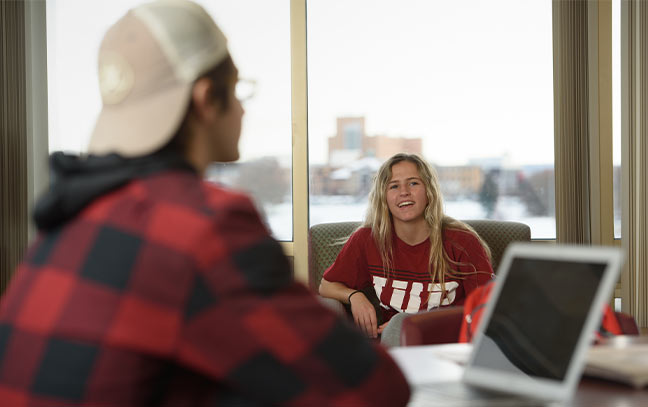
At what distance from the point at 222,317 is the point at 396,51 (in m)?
4.50

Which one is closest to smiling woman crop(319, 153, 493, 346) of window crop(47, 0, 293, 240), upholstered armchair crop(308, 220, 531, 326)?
upholstered armchair crop(308, 220, 531, 326)

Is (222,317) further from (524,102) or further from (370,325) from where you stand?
(524,102)

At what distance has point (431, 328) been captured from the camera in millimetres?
1670

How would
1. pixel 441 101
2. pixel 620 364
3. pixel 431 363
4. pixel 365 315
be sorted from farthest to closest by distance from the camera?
pixel 441 101 → pixel 365 315 → pixel 431 363 → pixel 620 364

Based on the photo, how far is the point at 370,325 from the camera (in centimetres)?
273

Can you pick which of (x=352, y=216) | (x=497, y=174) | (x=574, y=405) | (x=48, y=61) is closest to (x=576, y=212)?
(x=497, y=174)

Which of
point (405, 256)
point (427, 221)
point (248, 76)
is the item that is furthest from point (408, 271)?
point (248, 76)

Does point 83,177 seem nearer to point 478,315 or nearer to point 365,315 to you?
point 478,315

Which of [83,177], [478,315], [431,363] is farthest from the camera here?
[478,315]

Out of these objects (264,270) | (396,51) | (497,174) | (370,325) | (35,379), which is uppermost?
(396,51)

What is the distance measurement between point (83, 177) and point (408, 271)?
2.26 metres

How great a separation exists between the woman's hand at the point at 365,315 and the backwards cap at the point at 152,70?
204 cm

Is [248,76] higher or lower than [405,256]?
higher

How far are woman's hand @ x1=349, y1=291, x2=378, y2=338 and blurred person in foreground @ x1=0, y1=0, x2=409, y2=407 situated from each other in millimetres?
1996
